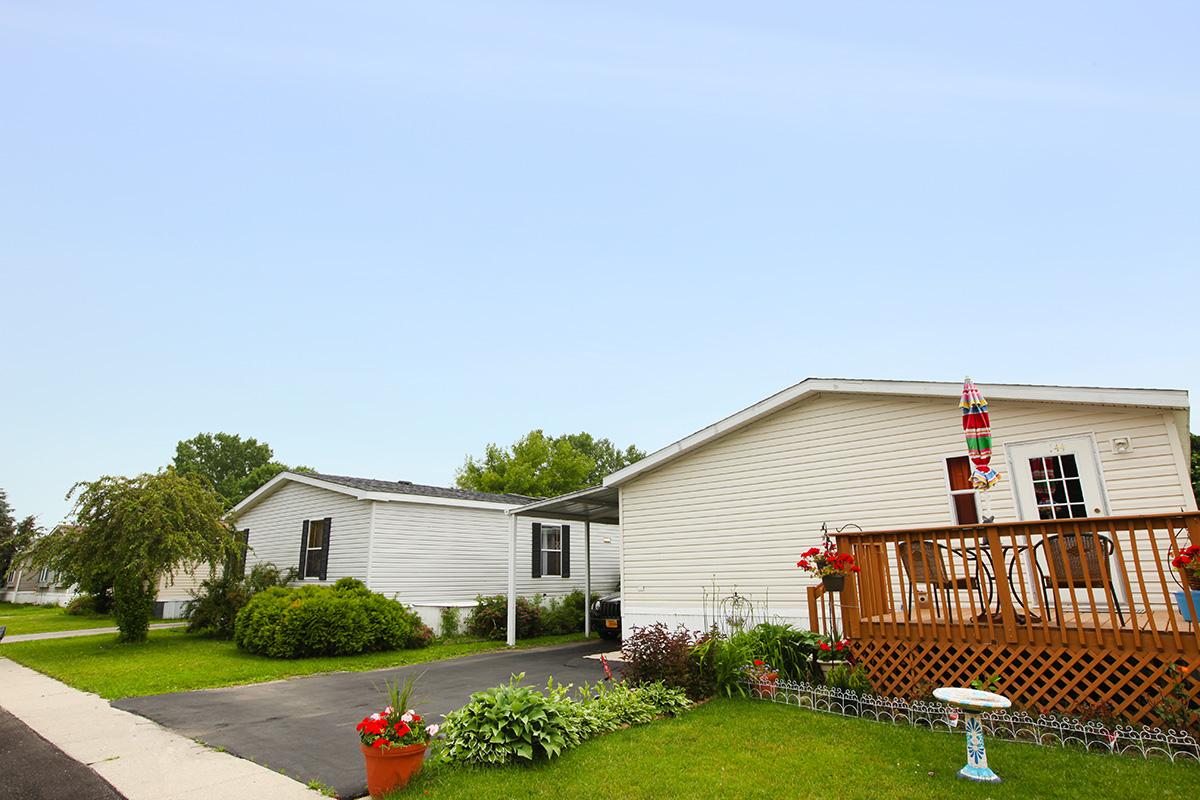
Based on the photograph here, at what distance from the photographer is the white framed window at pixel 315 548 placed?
16781mm

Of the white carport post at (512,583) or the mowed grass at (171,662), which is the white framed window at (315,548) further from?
the white carport post at (512,583)

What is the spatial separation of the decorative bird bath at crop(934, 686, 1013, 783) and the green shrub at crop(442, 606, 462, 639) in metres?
13.5

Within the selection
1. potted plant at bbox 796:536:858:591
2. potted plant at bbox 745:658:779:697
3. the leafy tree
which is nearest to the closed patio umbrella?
potted plant at bbox 796:536:858:591

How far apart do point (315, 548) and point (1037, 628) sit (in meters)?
16.5

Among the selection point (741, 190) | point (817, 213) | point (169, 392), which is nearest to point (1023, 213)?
point (817, 213)

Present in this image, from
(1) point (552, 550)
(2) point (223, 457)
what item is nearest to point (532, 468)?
(1) point (552, 550)

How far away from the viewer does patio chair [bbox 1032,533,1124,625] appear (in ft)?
17.8

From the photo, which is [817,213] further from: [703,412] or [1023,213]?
[703,412]

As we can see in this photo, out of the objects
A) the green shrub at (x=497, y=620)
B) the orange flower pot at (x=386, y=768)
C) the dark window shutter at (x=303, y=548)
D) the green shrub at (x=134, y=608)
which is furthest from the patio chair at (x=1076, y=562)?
the dark window shutter at (x=303, y=548)

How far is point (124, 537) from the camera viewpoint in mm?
13133

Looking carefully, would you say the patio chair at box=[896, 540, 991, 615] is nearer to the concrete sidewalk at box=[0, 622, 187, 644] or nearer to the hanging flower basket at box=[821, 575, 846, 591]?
the hanging flower basket at box=[821, 575, 846, 591]

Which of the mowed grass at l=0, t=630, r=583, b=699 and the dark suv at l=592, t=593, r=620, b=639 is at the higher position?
the dark suv at l=592, t=593, r=620, b=639

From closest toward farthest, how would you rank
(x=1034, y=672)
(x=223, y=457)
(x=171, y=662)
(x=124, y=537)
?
(x=1034, y=672) → (x=171, y=662) → (x=124, y=537) → (x=223, y=457)

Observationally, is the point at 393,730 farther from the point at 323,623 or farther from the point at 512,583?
the point at 512,583
